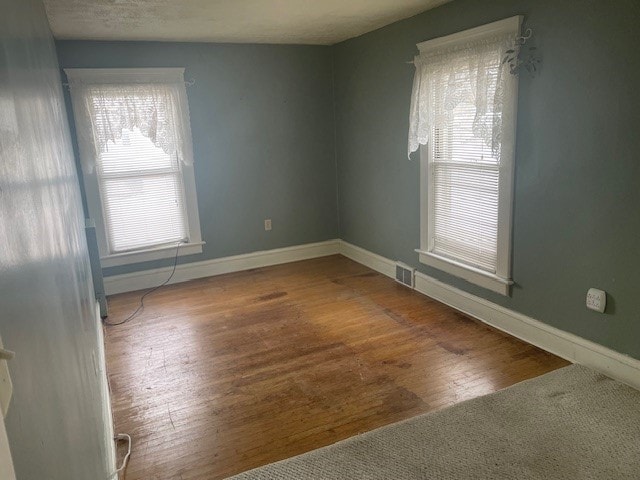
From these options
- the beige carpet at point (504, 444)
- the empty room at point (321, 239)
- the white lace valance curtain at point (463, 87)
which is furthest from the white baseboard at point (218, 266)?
the beige carpet at point (504, 444)

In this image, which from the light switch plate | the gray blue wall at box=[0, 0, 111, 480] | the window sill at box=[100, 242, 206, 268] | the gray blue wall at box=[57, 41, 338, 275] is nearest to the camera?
the light switch plate

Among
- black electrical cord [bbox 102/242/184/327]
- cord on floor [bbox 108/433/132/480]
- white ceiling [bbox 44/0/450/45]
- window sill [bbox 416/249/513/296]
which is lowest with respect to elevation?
cord on floor [bbox 108/433/132/480]

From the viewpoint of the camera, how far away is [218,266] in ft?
16.5

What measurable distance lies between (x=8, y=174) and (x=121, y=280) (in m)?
4.21

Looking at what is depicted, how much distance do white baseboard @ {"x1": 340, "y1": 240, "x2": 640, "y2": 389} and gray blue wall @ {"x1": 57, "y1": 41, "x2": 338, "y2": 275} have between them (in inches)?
66.4

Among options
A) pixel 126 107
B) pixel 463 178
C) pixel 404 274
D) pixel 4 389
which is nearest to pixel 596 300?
pixel 463 178

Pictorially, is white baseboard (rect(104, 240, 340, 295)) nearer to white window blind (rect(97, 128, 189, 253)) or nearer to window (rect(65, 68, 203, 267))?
window (rect(65, 68, 203, 267))

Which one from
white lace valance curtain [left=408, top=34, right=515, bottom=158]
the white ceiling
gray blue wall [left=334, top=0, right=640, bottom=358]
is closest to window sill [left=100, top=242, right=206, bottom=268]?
the white ceiling

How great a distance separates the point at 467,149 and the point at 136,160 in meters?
2.88

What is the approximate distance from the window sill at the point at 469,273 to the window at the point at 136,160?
2.28 meters

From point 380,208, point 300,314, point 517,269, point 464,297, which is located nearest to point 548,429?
point 517,269

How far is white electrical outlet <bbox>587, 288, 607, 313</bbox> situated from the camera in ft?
8.88

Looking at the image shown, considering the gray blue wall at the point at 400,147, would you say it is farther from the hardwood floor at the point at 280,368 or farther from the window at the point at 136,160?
the hardwood floor at the point at 280,368

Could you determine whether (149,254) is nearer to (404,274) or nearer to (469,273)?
(404,274)
